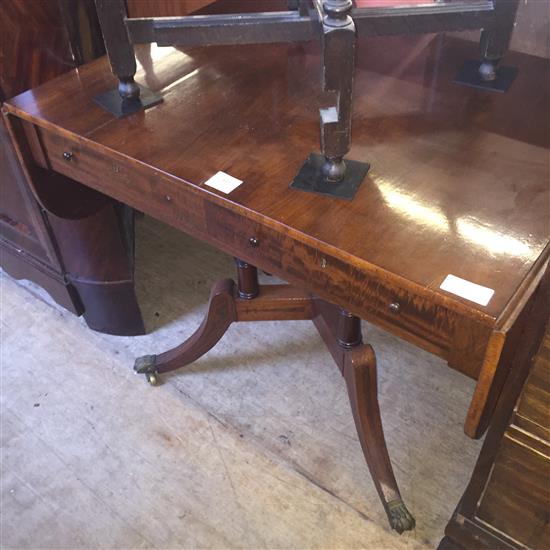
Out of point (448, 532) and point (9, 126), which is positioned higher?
point (9, 126)

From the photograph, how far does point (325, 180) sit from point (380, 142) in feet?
0.48

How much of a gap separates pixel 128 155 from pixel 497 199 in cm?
60

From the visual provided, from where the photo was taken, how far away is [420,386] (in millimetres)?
1612

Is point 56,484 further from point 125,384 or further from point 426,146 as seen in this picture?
point 426,146

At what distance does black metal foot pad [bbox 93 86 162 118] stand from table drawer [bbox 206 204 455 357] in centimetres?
29

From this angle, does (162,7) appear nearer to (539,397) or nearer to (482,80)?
(482,80)

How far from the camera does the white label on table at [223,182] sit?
1015 mm

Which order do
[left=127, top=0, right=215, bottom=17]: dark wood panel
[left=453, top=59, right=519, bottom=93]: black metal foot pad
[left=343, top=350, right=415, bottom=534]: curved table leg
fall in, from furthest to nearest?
1. [left=127, top=0, right=215, bottom=17]: dark wood panel
2. [left=343, top=350, right=415, bottom=534]: curved table leg
3. [left=453, top=59, right=519, bottom=93]: black metal foot pad

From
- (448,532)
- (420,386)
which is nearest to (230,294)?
(420,386)

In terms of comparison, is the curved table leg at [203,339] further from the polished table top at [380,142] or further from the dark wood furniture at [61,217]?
the polished table top at [380,142]

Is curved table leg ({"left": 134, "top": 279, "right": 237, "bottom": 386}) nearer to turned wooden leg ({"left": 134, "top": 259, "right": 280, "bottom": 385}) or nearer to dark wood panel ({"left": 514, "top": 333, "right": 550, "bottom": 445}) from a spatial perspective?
turned wooden leg ({"left": 134, "top": 259, "right": 280, "bottom": 385})

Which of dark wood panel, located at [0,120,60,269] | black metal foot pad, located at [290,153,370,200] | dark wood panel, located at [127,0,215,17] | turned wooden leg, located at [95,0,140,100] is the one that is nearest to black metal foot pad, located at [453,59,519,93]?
black metal foot pad, located at [290,153,370,200]

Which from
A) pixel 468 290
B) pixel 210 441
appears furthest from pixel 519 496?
pixel 210 441

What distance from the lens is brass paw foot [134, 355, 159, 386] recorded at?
5.28 ft
